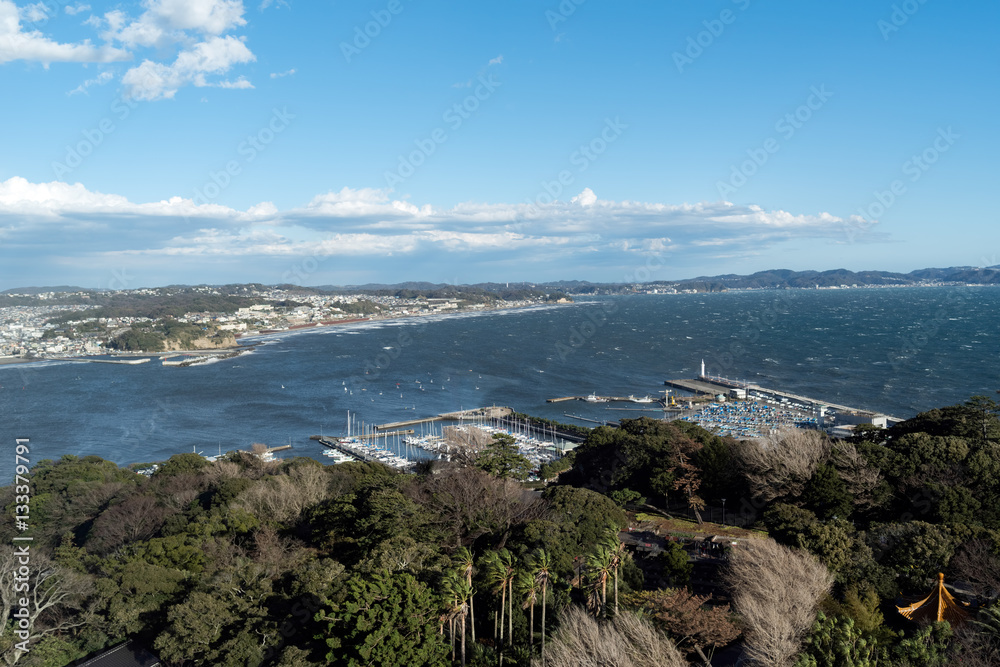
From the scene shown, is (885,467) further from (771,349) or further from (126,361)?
(126,361)

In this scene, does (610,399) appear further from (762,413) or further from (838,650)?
(838,650)

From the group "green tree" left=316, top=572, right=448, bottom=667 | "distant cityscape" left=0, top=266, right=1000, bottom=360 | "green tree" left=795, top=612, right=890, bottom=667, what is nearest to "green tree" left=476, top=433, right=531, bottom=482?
"green tree" left=316, top=572, right=448, bottom=667

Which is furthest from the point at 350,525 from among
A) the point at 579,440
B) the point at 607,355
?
the point at 607,355

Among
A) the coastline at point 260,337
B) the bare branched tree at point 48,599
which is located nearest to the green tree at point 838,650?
the bare branched tree at point 48,599

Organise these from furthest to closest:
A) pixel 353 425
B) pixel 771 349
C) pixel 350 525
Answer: pixel 771 349, pixel 353 425, pixel 350 525

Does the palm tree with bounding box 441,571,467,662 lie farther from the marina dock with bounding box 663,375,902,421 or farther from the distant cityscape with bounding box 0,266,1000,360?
the distant cityscape with bounding box 0,266,1000,360
